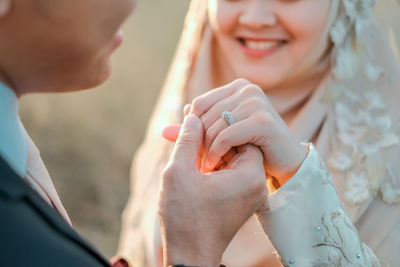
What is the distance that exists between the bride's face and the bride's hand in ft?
1.50

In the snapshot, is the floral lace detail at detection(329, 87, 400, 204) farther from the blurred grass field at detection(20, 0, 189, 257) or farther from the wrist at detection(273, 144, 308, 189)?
the blurred grass field at detection(20, 0, 189, 257)

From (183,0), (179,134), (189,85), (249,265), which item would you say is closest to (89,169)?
(183,0)

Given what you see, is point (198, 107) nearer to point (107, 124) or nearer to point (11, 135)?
point (11, 135)

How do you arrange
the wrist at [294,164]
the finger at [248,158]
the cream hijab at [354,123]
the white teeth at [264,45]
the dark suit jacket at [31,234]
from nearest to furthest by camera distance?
the dark suit jacket at [31,234] < the finger at [248,158] < the wrist at [294,164] < the cream hijab at [354,123] < the white teeth at [264,45]

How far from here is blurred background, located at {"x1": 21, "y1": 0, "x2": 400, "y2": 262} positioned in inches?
138

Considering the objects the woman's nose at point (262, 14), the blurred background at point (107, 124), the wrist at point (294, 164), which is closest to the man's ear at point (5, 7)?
the wrist at point (294, 164)

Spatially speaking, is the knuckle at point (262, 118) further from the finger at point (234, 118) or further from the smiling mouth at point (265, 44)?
the smiling mouth at point (265, 44)

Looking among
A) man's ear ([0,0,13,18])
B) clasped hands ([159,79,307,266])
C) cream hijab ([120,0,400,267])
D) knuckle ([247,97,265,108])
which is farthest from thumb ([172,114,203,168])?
cream hijab ([120,0,400,267])

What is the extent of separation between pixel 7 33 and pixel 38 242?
10.3 inches

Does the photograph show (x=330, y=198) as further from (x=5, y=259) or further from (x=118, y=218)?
(x=118, y=218)

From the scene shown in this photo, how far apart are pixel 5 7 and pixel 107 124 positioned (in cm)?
384

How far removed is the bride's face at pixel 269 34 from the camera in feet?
4.46

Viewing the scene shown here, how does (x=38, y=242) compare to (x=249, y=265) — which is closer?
(x=38, y=242)

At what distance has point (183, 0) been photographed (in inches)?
192
